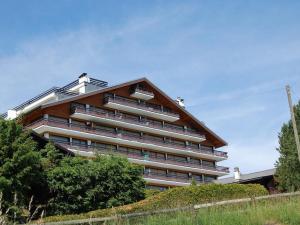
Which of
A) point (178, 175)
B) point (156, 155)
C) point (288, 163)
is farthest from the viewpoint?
point (178, 175)

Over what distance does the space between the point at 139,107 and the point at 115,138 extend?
18.7 ft

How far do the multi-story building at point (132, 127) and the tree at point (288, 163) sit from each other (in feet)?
65.6

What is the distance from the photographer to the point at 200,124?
67.7m

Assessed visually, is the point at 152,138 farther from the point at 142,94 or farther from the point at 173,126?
the point at 142,94

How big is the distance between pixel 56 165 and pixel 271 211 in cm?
2125

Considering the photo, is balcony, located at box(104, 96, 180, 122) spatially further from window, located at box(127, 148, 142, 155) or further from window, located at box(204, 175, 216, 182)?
window, located at box(204, 175, 216, 182)

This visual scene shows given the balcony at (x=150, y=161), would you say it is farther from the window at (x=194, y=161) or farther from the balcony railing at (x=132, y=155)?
the window at (x=194, y=161)

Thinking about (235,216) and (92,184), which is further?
(92,184)

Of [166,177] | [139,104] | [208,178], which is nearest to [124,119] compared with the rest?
[139,104]

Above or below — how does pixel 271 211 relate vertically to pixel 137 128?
below

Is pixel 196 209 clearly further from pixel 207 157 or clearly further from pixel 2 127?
pixel 207 157

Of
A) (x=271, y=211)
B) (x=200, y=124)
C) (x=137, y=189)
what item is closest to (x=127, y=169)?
(x=137, y=189)

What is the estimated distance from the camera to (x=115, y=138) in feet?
188

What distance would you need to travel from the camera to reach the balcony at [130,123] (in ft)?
181
